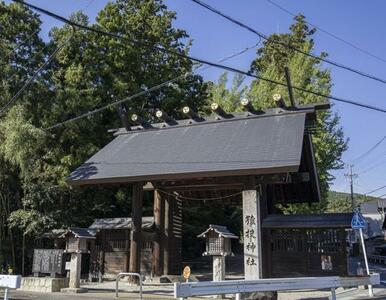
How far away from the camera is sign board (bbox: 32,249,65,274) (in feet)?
53.3

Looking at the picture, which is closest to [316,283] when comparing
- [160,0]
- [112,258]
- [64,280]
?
[64,280]

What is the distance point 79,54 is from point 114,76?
2457 millimetres

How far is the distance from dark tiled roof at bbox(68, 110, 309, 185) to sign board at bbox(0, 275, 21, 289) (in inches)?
244

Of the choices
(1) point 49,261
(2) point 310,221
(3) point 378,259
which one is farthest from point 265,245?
(3) point 378,259

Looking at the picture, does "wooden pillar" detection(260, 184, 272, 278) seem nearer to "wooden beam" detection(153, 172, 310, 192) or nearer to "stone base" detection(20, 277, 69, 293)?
"wooden beam" detection(153, 172, 310, 192)

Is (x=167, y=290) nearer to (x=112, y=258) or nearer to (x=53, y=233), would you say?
(x=112, y=258)

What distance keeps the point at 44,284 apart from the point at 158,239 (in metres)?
5.60

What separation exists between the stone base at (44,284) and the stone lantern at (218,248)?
5421mm

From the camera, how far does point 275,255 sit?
1722cm

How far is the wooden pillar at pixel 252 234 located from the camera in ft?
46.3

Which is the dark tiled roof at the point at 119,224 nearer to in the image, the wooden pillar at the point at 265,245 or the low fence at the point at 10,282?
the wooden pillar at the point at 265,245

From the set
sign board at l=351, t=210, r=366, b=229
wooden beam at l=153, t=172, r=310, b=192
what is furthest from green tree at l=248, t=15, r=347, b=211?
sign board at l=351, t=210, r=366, b=229

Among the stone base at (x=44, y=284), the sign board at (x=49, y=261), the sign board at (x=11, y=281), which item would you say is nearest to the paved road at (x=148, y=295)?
the stone base at (x=44, y=284)

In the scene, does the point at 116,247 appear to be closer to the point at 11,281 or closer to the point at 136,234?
the point at 136,234
